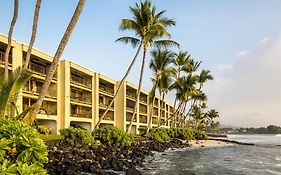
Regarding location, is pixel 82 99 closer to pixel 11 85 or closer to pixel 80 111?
pixel 80 111

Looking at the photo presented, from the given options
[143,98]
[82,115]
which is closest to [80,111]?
[82,115]

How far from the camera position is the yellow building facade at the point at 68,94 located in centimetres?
3036

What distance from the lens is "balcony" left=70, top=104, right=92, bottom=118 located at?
40.6 m

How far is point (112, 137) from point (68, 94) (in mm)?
12873

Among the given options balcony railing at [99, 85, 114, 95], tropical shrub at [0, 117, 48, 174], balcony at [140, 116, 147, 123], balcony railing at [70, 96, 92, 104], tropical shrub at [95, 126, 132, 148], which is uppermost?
balcony railing at [99, 85, 114, 95]

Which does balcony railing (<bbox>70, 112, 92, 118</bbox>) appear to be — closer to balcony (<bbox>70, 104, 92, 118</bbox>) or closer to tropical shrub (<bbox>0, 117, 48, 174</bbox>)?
balcony (<bbox>70, 104, 92, 118</bbox>)

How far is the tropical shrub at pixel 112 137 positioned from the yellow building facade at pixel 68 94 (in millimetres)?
5260

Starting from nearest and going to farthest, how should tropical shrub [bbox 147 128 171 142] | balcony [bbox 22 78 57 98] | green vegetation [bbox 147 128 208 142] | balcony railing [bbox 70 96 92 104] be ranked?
balcony [bbox 22 78 57 98], balcony railing [bbox 70 96 92 104], tropical shrub [bbox 147 128 171 142], green vegetation [bbox 147 128 208 142]

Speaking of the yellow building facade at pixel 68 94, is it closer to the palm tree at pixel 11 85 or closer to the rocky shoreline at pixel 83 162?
the rocky shoreline at pixel 83 162

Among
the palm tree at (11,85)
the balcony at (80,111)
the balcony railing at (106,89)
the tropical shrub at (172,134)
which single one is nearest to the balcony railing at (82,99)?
the balcony at (80,111)

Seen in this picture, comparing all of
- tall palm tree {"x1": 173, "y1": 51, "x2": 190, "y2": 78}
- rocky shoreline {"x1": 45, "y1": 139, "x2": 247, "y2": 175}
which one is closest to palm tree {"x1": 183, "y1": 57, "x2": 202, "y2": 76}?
tall palm tree {"x1": 173, "y1": 51, "x2": 190, "y2": 78}

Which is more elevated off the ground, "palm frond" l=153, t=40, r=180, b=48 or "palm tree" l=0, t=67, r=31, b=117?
"palm frond" l=153, t=40, r=180, b=48

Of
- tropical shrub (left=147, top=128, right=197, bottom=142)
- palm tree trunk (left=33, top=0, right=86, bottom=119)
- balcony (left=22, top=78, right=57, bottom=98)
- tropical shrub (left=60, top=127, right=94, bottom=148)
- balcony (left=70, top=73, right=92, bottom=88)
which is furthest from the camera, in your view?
tropical shrub (left=147, top=128, right=197, bottom=142)

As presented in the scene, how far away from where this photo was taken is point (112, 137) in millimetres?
26250
